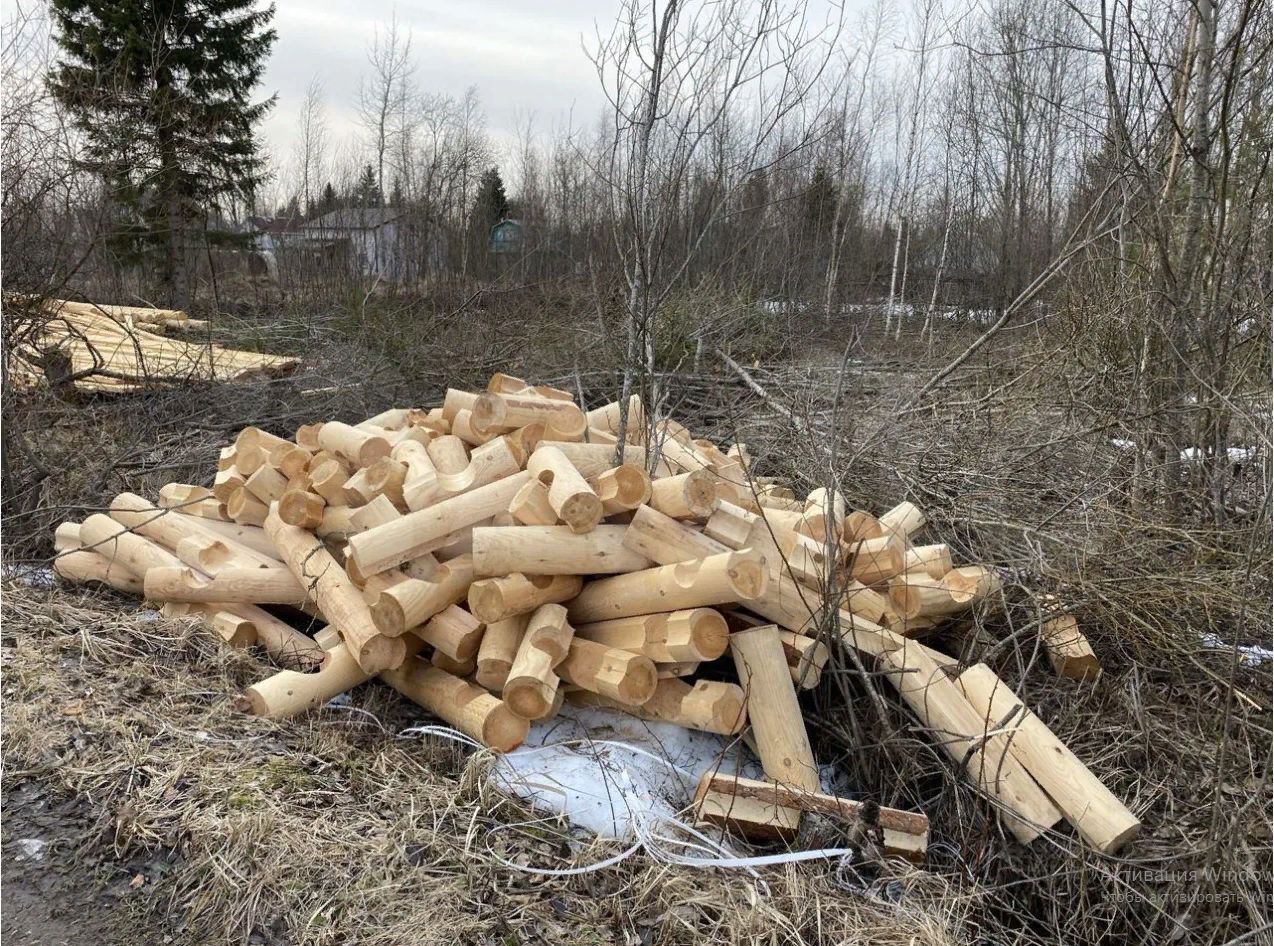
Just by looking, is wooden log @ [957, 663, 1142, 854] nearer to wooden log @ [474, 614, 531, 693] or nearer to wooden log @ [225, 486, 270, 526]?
wooden log @ [474, 614, 531, 693]

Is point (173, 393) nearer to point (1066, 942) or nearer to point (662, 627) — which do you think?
point (662, 627)

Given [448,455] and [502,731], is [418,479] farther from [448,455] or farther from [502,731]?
[502,731]

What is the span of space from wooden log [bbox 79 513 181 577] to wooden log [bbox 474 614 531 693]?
5.87ft

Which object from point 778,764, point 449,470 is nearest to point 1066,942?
point 778,764

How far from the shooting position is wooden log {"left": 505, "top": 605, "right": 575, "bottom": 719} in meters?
3.13

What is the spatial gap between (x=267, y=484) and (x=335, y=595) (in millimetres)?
1028

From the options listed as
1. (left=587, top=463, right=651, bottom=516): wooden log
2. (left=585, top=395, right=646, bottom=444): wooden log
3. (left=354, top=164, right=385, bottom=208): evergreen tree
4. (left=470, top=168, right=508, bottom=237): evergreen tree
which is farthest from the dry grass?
(left=354, top=164, right=385, bottom=208): evergreen tree

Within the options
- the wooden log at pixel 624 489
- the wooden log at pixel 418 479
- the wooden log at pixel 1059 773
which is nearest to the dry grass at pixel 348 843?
the wooden log at pixel 1059 773

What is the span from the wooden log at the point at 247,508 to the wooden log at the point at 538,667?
6.34ft

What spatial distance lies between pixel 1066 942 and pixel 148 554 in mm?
4186

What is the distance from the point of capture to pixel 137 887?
252 centimetres

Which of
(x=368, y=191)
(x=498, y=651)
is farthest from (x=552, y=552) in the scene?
(x=368, y=191)

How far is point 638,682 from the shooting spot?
10.3 feet

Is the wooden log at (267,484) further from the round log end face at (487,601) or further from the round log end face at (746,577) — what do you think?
the round log end face at (746,577)
